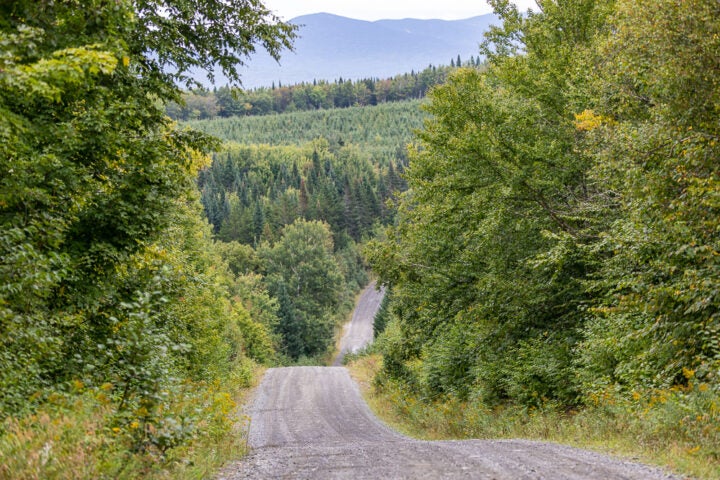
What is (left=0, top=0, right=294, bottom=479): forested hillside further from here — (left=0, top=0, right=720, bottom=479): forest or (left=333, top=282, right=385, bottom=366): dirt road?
(left=333, top=282, right=385, bottom=366): dirt road

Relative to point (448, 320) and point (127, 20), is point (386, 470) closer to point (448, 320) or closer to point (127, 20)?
point (127, 20)

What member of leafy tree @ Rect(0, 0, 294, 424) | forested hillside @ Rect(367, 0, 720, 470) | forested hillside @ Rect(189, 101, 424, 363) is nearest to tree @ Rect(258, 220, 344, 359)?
forested hillside @ Rect(189, 101, 424, 363)

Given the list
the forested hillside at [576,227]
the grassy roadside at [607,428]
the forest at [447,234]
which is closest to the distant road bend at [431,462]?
the grassy roadside at [607,428]

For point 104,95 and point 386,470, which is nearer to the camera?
point 386,470

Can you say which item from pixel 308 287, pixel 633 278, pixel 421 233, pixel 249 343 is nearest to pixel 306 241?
pixel 308 287

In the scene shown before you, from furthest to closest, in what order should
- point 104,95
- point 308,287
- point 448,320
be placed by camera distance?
point 308,287
point 448,320
point 104,95

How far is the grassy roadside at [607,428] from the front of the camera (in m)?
7.20

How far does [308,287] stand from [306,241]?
320 inches

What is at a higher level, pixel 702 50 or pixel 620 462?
pixel 702 50

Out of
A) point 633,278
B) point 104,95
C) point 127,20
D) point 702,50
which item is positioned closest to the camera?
point 127,20

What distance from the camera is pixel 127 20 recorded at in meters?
8.22

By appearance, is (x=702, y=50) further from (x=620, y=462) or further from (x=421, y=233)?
(x=421, y=233)

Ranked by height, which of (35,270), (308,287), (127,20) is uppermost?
(127,20)

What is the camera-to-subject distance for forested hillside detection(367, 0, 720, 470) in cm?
953
